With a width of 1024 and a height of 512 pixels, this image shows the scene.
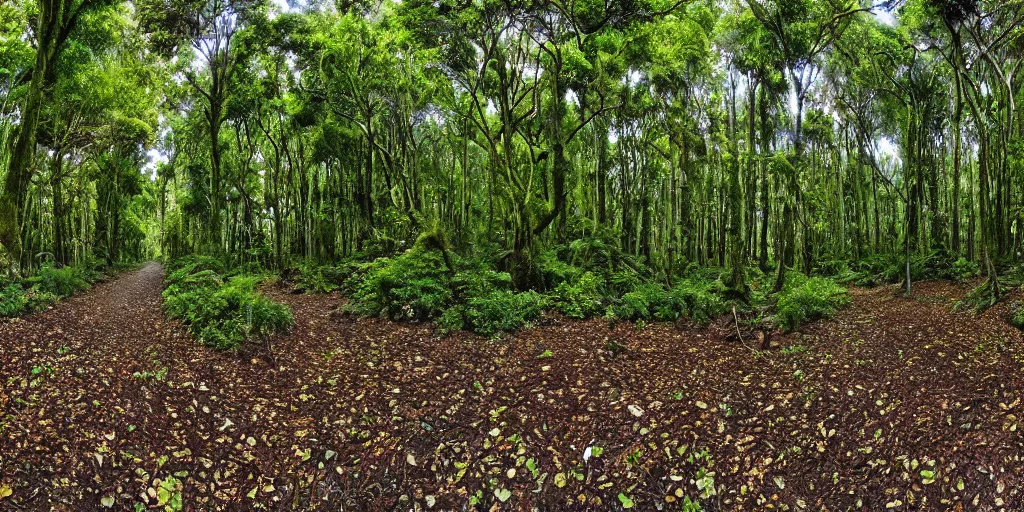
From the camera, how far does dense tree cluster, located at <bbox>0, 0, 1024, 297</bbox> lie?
987 centimetres

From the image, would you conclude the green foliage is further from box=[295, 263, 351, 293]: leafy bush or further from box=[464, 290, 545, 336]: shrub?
box=[295, 263, 351, 293]: leafy bush

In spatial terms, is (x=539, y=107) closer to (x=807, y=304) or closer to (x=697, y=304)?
(x=697, y=304)

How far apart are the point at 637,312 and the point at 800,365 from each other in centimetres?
309

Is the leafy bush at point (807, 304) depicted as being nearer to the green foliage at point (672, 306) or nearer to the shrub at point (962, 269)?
the green foliage at point (672, 306)

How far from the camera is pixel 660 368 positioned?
6434mm

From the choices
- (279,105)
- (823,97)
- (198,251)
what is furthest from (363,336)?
Result: (198,251)

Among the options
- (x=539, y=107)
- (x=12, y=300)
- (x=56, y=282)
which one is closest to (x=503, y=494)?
(x=12, y=300)

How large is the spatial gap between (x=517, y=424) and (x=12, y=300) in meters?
A: 7.64

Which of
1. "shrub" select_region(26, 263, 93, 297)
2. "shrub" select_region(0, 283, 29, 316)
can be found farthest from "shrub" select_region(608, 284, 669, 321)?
"shrub" select_region(26, 263, 93, 297)

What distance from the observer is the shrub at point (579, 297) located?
30.0 feet

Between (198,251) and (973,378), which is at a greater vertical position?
(198,251)

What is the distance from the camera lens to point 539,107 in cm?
1585

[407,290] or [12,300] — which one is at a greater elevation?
[12,300]

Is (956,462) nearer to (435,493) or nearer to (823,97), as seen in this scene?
(435,493)
